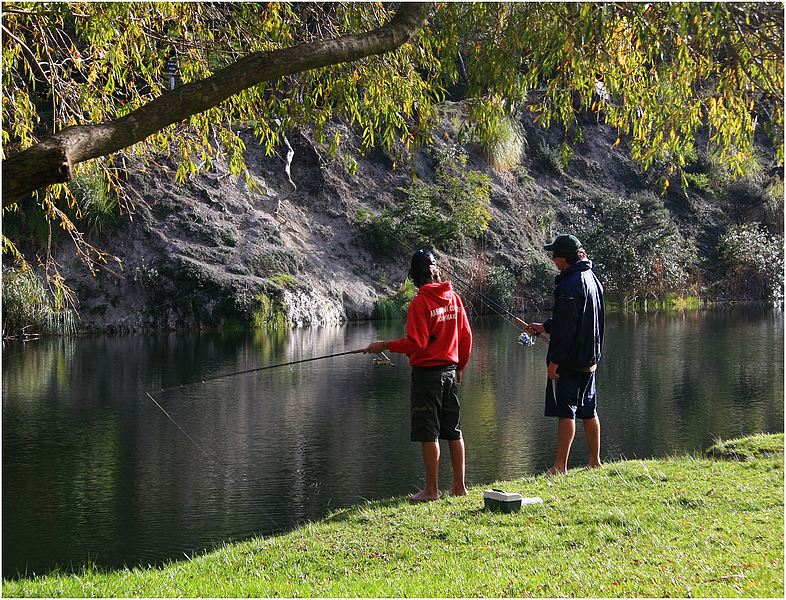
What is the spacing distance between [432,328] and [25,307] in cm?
1700

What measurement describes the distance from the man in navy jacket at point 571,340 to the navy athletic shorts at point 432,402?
80 cm

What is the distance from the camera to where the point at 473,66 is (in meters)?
6.96

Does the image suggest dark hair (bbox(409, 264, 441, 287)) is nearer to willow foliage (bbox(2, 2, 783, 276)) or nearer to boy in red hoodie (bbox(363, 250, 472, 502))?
boy in red hoodie (bbox(363, 250, 472, 502))

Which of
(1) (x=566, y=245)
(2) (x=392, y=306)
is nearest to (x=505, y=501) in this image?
(1) (x=566, y=245)

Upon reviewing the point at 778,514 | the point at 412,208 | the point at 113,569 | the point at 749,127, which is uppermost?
the point at 412,208

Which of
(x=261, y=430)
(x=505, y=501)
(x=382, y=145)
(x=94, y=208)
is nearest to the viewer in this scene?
(x=505, y=501)

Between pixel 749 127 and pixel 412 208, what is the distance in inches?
966

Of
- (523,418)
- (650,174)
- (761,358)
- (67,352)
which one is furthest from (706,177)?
(523,418)

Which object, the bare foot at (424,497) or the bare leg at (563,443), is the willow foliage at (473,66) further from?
the bare foot at (424,497)

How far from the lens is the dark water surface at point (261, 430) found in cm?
696

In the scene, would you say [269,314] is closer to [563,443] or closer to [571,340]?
[563,443]

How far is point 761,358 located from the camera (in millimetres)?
16250

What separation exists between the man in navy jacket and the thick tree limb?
2041 millimetres

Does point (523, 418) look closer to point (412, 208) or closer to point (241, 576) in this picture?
point (241, 576)
